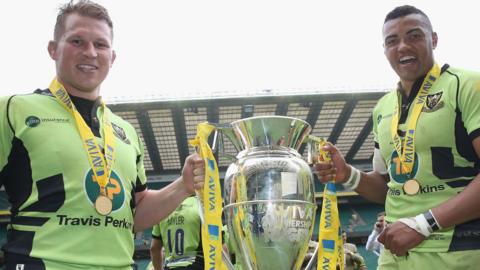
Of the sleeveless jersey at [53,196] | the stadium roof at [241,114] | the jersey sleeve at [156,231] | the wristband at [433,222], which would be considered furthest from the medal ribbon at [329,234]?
the stadium roof at [241,114]

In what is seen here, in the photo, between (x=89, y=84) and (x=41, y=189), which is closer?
(x=41, y=189)

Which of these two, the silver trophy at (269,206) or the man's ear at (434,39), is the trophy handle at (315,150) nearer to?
the silver trophy at (269,206)

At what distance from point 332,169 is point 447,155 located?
1.62ft

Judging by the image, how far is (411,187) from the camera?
1918mm

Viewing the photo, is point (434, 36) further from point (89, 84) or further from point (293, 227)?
point (89, 84)

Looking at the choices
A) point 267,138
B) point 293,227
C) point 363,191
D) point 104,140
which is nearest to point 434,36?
point 363,191

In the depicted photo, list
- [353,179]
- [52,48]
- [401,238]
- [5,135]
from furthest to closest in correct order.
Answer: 1. [353,179]
2. [52,48]
3. [401,238]
4. [5,135]

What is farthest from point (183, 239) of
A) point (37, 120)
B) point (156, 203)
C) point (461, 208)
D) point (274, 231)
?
point (274, 231)

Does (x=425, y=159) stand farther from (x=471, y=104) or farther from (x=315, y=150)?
(x=315, y=150)

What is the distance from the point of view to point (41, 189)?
1592 millimetres


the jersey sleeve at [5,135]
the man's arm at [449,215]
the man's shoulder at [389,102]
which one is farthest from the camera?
the man's shoulder at [389,102]

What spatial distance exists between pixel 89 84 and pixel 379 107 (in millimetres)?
1338

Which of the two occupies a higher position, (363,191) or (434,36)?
(434,36)

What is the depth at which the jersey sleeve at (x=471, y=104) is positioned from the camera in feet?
5.98
